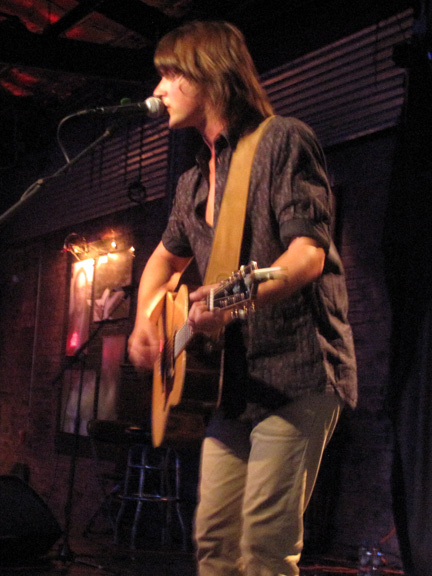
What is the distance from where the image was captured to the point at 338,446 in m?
5.45

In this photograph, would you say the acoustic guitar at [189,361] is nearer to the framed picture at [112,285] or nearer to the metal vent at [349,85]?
the metal vent at [349,85]

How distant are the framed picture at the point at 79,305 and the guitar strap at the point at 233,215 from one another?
23.1 ft

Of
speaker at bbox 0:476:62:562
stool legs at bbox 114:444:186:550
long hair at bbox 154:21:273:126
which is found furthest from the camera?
stool legs at bbox 114:444:186:550

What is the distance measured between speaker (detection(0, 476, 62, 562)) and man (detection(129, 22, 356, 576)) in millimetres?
3371

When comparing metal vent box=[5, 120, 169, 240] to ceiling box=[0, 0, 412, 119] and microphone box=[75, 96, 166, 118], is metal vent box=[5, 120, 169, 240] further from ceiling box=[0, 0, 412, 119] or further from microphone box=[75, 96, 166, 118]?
microphone box=[75, 96, 166, 118]

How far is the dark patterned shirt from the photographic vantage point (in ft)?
6.15

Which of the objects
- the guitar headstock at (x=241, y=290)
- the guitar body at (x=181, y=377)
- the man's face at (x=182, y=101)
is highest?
the man's face at (x=182, y=101)

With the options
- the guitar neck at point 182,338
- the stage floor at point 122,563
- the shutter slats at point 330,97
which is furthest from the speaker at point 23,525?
the guitar neck at point 182,338

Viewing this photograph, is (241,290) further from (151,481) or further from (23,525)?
(151,481)

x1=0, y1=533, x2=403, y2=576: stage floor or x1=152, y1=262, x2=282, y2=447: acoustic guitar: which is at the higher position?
x1=152, y1=262, x2=282, y2=447: acoustic guitar

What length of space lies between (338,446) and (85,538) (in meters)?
3.06

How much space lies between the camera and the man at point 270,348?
1814mm

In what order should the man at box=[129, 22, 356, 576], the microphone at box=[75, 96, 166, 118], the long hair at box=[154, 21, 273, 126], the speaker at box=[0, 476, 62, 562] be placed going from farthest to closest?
the speaker at box=[0, 476, 62, 562], the microphone at box=[75, 96, 166, 118], the long hair at box=[154, 21, 273, 126], the man at box=[129, 22, 356, 576]

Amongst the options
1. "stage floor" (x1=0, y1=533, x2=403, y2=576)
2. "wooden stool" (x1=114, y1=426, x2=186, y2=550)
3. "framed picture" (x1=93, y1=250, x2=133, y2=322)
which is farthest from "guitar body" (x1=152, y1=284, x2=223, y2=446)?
"framed picture" (x1=93, y1=250, x2=133, y2=322)
